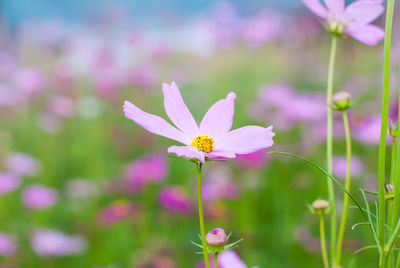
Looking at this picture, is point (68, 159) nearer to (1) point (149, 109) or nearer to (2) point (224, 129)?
(1) point (149, 109)

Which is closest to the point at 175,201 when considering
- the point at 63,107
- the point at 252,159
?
the point at 252,159

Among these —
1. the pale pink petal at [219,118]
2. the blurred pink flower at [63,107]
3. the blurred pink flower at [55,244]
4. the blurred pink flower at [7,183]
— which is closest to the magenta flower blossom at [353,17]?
the pale pink petal at [219,118]

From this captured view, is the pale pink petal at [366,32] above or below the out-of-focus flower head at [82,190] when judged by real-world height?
above

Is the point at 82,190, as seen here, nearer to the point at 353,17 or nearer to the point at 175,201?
the point at 175,201

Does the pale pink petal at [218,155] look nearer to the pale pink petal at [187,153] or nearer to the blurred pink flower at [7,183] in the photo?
the pale pink petal at [187,153]

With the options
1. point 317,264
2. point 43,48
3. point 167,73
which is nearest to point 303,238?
point 317,264
